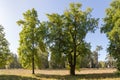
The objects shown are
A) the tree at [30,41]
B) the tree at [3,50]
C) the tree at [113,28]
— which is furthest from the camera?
the tree at [30,41]

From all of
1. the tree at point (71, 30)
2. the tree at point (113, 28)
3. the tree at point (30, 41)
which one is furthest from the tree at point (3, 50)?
the tree at point (113, 28)

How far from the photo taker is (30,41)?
55.7 meters

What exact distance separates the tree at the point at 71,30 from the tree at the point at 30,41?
10.5 ft

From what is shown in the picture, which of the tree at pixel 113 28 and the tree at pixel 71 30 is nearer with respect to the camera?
the tree at pixel 113 28

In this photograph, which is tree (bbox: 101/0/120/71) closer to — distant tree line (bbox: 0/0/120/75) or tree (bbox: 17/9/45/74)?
distant tree line (bbox: 0/0/120/75)

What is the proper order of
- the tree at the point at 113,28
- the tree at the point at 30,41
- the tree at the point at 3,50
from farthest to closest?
1. the tree at the point at 30,41
2. the tree at the point at 3,50
3. the tree at the point at 113,28

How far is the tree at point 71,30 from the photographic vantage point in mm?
53344

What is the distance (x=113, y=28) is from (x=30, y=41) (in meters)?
16.8

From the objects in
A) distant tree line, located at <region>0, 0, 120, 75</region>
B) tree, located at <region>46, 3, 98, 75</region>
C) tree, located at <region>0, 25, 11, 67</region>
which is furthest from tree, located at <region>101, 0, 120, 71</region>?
tree, located at <region>0, 25, 11, 67</region>

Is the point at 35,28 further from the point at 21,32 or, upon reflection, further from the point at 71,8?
the point at 71,8

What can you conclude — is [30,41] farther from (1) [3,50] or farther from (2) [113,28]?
(2) [113,28]

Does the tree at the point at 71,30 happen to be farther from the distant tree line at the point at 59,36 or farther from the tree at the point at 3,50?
the tree at the point at 3,50

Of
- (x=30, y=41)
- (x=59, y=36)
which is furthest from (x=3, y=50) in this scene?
(x=59, y=36)

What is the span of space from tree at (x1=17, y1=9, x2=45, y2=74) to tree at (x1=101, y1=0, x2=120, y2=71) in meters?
12.9
